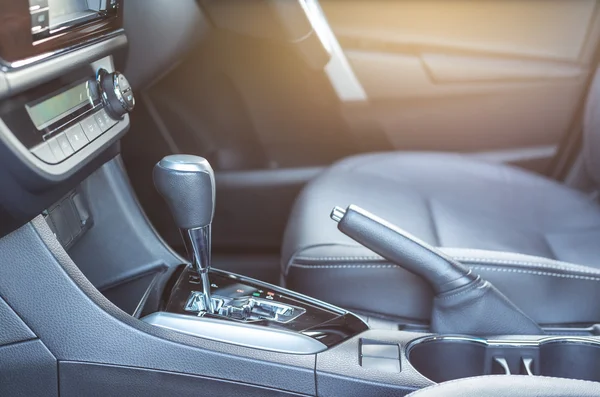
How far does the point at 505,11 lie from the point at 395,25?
27cm

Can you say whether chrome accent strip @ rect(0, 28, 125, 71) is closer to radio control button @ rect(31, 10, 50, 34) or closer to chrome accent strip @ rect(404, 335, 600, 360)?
radio control button @ rect(31, 10, 50, 34)

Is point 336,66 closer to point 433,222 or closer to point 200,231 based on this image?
point 433,222

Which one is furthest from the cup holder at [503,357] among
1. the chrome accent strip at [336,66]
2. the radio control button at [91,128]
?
the chrome accent strip at [336,66]

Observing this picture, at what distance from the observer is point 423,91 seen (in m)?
1.82

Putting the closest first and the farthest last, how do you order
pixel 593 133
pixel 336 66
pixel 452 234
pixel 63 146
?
pixel 63 146 < pixel 452 234 < pixel 593 133 < pixel 336 66

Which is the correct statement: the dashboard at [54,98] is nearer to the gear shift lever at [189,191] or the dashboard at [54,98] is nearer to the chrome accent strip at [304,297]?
the gear shift lever at [189,191]

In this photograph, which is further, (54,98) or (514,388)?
(54,98)

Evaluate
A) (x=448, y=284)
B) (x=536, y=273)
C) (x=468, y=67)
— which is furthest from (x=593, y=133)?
(x=448, y=284)

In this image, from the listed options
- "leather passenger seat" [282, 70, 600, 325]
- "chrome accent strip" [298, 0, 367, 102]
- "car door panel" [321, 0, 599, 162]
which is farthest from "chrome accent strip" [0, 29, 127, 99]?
"car door panel" [321, 0, 599, 162]

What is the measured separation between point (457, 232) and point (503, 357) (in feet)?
1.04

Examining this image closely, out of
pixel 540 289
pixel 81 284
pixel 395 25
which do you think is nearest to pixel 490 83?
pixel 395 25

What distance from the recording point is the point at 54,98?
806 mm

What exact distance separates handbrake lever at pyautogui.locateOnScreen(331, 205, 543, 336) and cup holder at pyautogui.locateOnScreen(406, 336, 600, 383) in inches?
2.0

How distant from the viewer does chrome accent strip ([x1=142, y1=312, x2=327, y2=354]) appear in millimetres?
877
